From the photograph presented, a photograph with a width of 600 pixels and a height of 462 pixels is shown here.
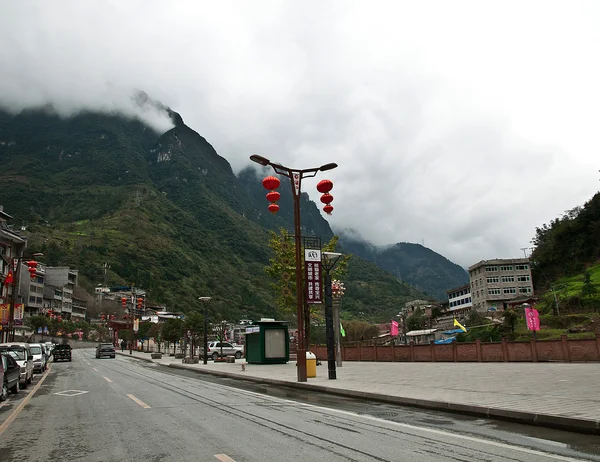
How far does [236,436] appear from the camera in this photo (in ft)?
24.9

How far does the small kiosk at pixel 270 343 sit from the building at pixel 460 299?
85.0 metres

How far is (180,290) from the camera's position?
155625mm

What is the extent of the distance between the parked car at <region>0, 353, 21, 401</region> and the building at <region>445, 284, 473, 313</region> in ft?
350

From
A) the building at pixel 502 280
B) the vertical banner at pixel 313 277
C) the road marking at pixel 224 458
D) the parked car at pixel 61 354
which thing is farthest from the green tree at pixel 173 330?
the building at pixel 502 280

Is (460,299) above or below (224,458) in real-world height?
above

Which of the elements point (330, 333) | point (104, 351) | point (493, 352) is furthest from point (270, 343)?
Result: point (104, 351)

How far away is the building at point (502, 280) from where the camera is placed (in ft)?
335

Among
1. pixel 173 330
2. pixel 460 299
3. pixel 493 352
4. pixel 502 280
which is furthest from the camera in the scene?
pixel 460 299

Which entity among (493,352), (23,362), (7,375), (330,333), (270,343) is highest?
(330,333)

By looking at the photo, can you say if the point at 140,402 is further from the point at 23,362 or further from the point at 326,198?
the point at 326,198

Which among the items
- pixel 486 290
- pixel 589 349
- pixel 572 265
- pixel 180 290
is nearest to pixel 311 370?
pixel 589 349

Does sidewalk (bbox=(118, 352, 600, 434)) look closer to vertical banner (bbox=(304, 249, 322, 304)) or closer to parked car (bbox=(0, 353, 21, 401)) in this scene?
vertical banner (bbox=(304, 249, 322, 304))

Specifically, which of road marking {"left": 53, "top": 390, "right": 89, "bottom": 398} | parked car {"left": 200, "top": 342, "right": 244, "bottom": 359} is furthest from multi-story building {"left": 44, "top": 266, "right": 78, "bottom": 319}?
road marking {"left": 53, "top": 390, "right": 89, "bottom": 398}

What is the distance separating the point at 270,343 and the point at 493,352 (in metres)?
15.4
